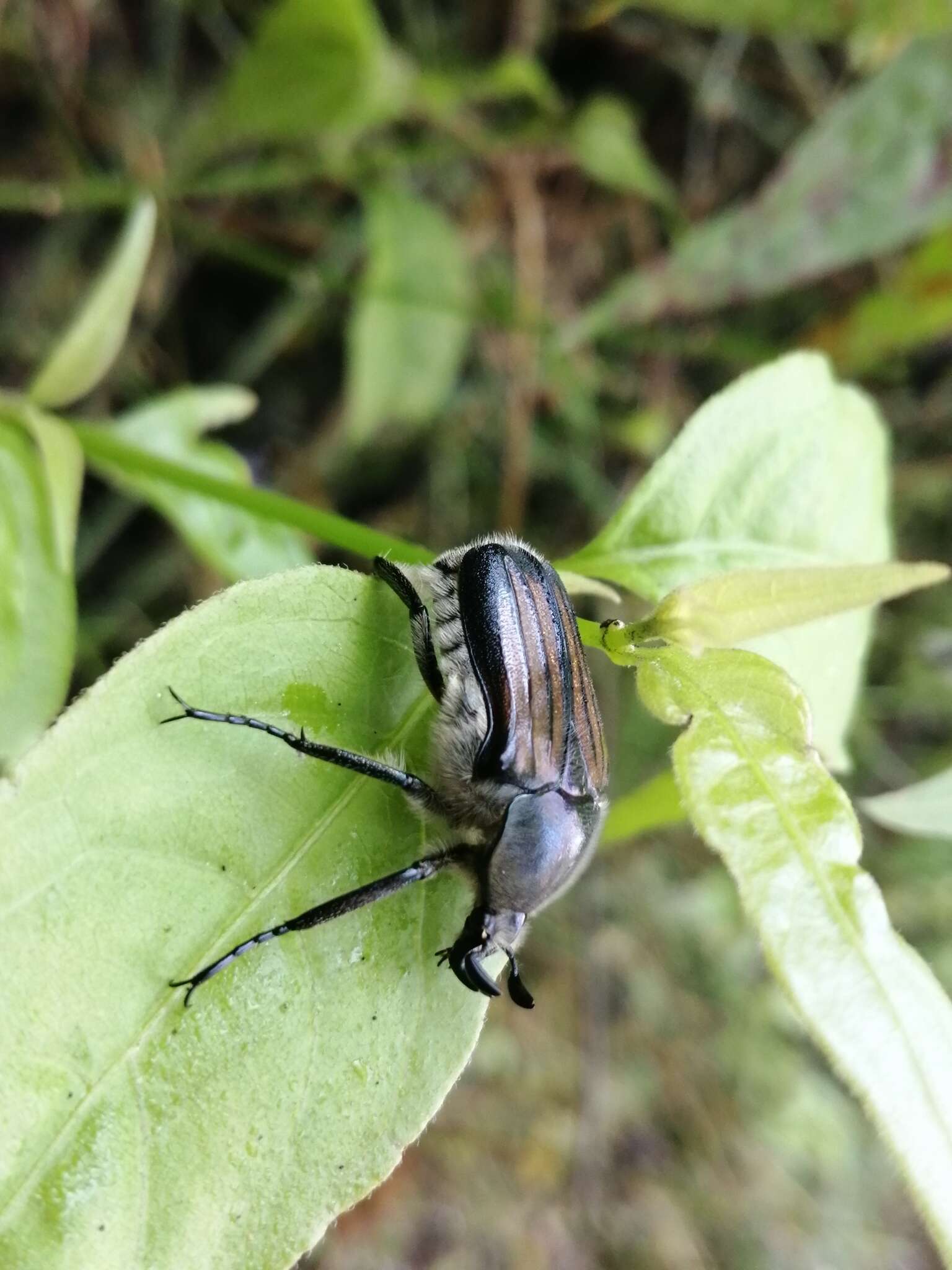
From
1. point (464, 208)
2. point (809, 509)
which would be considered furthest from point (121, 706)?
point (464, 208)

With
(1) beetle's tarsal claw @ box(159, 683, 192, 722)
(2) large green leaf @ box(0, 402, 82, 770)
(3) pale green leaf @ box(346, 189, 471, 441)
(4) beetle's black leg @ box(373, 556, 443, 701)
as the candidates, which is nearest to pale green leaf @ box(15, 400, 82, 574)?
(2) large green leaf @ box(0, 402, 82, 770)

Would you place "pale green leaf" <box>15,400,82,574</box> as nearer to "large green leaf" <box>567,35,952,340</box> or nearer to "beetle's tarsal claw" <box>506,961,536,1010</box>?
"beetle's tarsal claw" <box>506,961,536,1010</box>

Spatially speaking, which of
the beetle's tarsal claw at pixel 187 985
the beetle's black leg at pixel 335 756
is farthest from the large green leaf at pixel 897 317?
the beetle's tarsal claw at pixel 187 985

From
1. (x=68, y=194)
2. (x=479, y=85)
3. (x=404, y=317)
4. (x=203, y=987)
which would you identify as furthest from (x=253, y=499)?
(x=479, y=85)

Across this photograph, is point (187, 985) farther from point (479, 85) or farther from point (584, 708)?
point (479, 85)

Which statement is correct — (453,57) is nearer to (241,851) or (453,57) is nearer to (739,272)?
(739,272)
